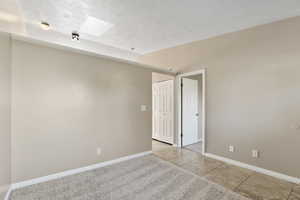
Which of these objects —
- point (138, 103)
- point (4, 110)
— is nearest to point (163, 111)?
point (138, 103)

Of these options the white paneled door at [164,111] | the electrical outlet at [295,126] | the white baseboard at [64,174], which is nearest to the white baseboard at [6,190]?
the white baseboard at [64,174]

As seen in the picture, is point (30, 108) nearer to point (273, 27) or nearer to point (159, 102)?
point (159, 102)

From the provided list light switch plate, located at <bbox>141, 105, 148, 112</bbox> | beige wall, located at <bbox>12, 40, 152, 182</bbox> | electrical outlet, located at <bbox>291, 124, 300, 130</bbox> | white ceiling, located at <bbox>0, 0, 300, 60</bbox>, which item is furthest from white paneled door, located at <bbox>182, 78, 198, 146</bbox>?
electrical outlet, located at <bbox>291, 124, 300, 130</bbox>

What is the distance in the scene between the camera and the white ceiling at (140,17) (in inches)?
91.5

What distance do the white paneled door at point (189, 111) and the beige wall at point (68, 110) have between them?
1.53 metres

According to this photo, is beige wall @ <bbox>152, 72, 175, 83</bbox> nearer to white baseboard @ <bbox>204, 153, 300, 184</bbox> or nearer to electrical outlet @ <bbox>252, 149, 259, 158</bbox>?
white baseboard @ <bbox>204, 153, 300, 184</bbox>

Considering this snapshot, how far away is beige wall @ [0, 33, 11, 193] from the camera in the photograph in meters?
1.72

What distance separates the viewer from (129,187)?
2.22m

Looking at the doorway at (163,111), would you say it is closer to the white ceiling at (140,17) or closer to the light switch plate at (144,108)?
the light switch plate at (144,108)

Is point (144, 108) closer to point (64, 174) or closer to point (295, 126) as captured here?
point (64, 174)

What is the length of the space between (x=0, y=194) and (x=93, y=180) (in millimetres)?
1139

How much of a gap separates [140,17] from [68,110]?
2.31m

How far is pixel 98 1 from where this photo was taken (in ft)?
7.59

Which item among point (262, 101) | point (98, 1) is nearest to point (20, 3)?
point (98, 1)
